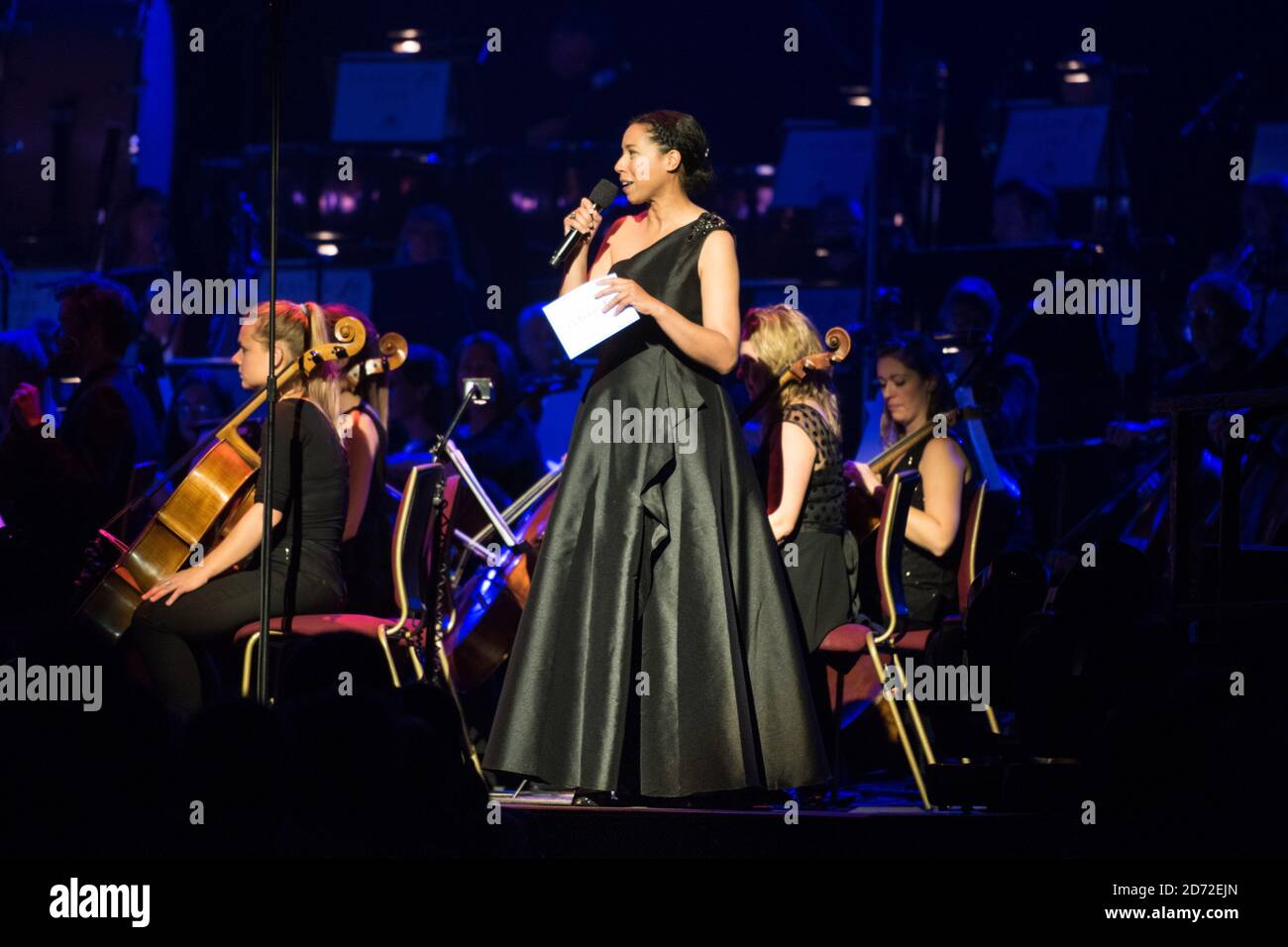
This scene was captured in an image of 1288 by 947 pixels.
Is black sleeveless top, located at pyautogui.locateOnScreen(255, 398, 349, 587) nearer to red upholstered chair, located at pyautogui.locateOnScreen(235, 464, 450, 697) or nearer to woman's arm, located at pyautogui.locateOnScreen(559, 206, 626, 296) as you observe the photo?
red upholstered chair, located at pyautogui.locateOnScreen(235, 464, 450, 697)

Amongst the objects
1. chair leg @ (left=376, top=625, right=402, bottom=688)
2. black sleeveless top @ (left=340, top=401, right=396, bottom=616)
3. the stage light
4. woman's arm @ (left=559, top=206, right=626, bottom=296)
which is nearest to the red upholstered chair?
chair leg @ (left=376, top=625, right=402, bottom=688)

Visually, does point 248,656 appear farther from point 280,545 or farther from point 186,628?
point 280,545

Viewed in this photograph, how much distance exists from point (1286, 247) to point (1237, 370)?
4.24 feet

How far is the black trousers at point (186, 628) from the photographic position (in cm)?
466

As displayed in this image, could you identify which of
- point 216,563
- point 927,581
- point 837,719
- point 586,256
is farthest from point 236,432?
point 927,581

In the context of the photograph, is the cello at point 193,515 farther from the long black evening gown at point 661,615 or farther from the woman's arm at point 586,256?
the long black evening gown at point 661,615

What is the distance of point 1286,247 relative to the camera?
23.3ft

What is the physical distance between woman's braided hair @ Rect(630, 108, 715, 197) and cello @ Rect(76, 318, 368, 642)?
1433 mm

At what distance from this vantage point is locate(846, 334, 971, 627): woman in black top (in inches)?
203

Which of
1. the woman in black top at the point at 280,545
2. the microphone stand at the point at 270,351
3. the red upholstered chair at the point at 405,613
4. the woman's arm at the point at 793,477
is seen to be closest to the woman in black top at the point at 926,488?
the woman's arm at the point at 793,477

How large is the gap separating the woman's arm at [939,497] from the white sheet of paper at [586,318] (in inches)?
75.8

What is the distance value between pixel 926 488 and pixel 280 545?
6.33 ft
